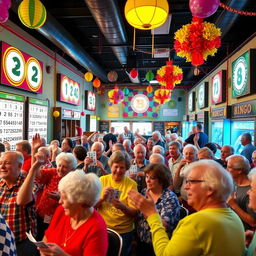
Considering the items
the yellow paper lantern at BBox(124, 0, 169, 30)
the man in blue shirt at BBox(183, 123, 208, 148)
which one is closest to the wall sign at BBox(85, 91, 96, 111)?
the man in blue shirt at BBox(183, 123, 208, 148)

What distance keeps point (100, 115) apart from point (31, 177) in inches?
599

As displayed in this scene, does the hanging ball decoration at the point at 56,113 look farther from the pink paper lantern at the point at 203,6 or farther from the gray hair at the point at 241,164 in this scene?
the gray hair at the point at 241,164

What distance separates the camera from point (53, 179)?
2893mm

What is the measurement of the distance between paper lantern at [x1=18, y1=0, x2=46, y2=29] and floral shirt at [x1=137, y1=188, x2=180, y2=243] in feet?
10.9

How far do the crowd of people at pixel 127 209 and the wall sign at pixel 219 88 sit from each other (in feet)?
17.3

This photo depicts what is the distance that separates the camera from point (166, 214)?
2.04 m

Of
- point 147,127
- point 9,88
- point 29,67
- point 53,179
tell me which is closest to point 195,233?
point 53,179

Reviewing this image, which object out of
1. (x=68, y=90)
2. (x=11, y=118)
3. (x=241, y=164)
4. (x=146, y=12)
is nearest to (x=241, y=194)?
(x=241, y=164)

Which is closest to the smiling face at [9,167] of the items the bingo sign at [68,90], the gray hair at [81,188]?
the gray hair at [81,188]

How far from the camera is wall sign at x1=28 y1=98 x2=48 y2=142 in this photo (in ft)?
22.9

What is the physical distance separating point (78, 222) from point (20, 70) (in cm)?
574

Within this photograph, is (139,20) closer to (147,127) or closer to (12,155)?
(12,155)

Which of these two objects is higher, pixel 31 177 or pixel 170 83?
pixel 170 83

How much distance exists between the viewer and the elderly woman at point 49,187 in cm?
272
